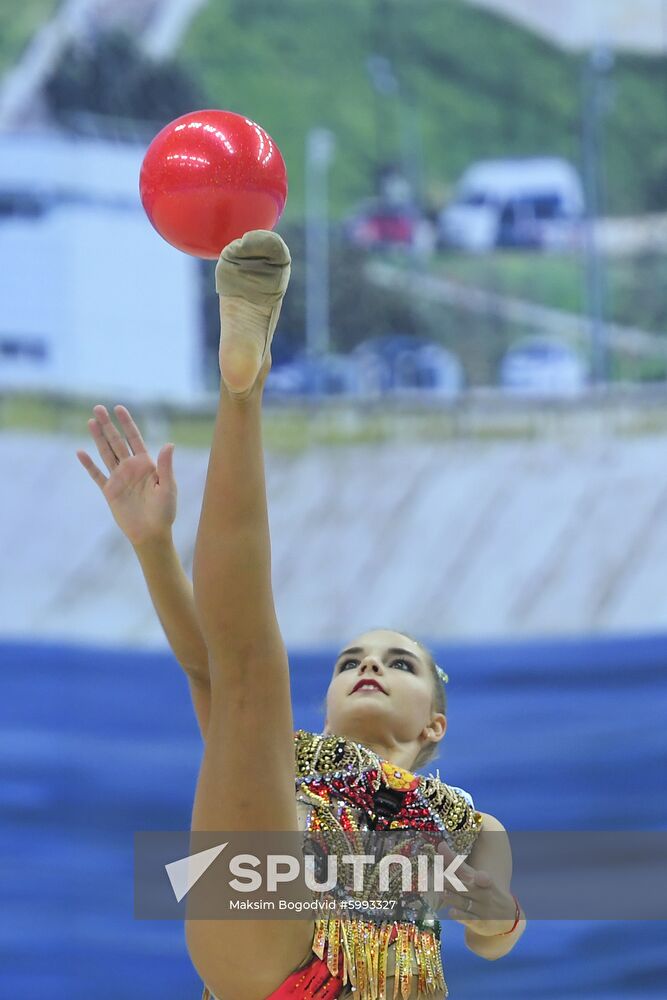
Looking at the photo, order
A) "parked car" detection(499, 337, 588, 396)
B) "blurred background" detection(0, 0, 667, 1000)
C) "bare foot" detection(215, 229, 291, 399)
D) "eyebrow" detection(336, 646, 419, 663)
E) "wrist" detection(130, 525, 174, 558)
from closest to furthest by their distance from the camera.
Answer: "bare foot" detection(215, 229, 291, 399), "wrist" detection(130, 525, 174, 558), "eyebrow" detection(336, 646, 419, 663), "blurred background" detection(0, 0, 667, 1000), "parked car" detection(499, 337, 588, 396)

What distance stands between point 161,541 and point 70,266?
239 centimetres

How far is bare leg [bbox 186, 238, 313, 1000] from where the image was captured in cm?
160

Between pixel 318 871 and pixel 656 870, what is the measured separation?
1774 mm

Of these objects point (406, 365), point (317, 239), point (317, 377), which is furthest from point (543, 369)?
point (317, 239)

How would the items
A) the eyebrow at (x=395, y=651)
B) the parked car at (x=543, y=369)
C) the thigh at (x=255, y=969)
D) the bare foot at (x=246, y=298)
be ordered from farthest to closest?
the parked car at (x=543, y=369) < the eyebrow at (x=395, y=651) < the thigh at (x=255, y=969) < the bare foot at (x=246, y=298)

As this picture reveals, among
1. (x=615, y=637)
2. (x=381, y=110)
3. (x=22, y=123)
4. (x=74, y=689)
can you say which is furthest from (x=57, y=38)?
(x=615, y=637)

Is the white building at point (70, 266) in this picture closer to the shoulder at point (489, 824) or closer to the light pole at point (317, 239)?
the light pole at point (317, 239)

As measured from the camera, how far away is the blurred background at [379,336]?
4078mm

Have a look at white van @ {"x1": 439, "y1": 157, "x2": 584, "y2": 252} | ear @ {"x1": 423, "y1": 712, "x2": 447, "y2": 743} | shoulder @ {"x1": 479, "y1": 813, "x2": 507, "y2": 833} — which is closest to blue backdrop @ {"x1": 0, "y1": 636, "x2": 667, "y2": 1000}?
white van @ {"x1": 439, "y1": 157, "x2": 584, "y2": 252}

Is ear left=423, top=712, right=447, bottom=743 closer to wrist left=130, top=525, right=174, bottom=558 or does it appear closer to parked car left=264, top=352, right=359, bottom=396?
wrist left=130, top=525, right=174, bottom=558

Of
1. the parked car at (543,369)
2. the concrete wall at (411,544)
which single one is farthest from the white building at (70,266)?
the parked car at (543,369)

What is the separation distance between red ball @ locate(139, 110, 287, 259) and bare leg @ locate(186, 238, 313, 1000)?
0.33m

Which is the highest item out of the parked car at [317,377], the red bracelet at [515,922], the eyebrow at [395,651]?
the parked car at [317,377]

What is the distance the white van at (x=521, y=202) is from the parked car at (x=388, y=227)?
6cm
